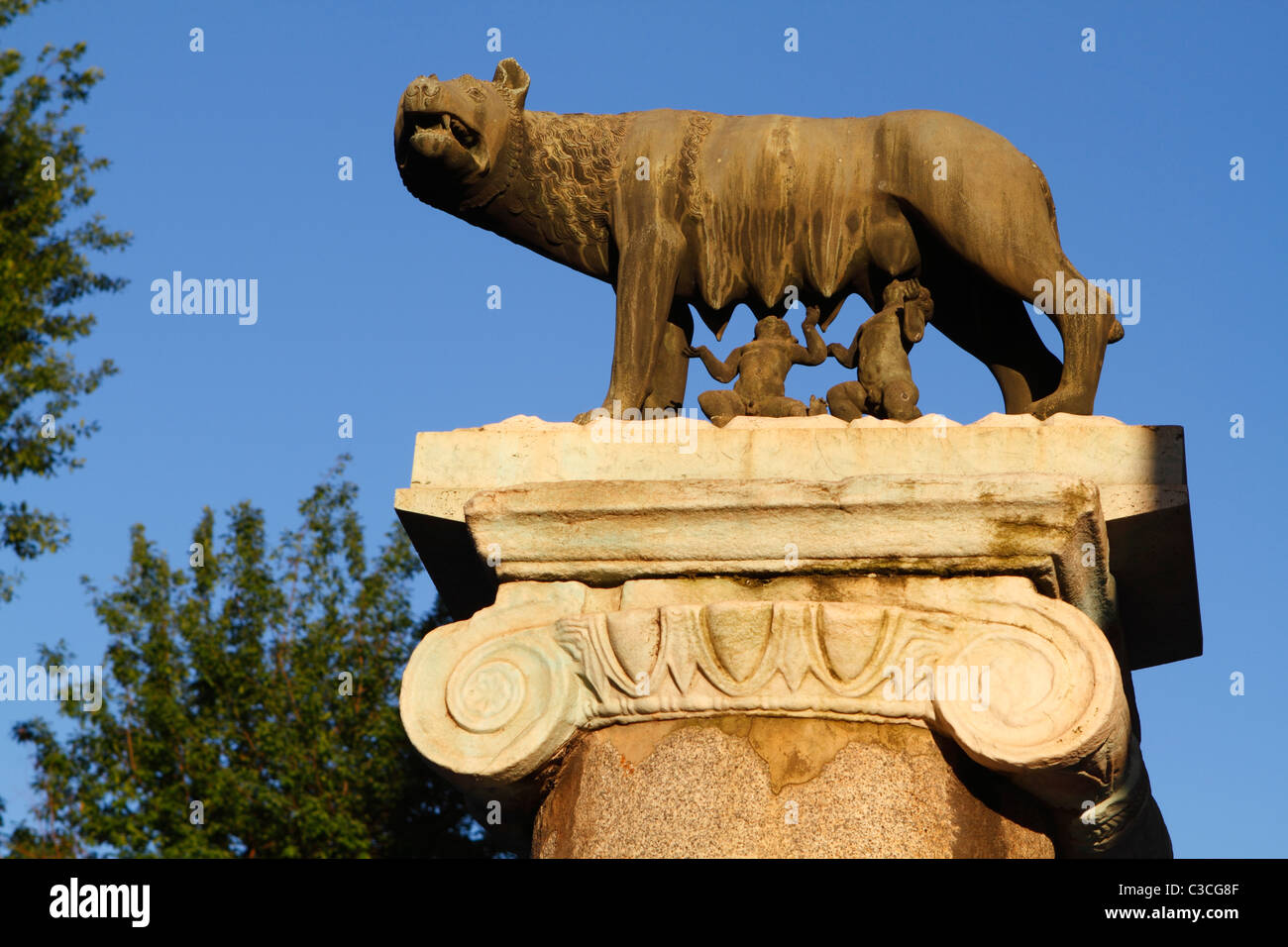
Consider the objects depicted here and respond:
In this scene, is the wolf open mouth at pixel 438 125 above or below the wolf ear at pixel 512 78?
below

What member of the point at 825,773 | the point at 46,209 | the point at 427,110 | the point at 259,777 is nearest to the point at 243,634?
the point at 259,777

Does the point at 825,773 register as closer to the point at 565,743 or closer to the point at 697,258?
the point at 565,743

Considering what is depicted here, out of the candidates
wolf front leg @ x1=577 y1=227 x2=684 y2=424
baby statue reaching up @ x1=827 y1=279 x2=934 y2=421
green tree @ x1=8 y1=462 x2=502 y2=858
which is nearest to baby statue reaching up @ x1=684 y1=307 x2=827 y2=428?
baby statue reaching up @ x1=827 y1=279 x2=934 y2=421

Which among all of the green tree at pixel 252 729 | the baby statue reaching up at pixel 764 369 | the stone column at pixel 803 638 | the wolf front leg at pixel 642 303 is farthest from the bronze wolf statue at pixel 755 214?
the green tree at pixel 252 729

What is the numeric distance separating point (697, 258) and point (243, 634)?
1189 cm

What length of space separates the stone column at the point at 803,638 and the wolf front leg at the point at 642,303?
471 mm

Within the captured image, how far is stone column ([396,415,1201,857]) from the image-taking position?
4.67m

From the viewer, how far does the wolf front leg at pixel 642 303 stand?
225 inches

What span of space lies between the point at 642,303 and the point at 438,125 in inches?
38.2

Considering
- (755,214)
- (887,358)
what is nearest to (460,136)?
(755,214)

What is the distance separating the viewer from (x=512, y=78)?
6.17 metres

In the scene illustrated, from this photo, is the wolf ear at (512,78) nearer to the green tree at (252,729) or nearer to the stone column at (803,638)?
the stone column at (803,638)

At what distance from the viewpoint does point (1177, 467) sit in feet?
16.3

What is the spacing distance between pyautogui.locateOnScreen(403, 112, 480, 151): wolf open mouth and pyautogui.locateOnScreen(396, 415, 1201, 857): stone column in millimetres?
1311
